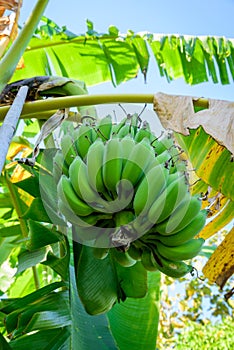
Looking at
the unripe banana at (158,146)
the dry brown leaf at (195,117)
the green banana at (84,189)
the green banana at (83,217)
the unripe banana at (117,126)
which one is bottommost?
the green banana at (83,217)

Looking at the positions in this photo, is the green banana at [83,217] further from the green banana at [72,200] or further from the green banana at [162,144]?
the green banana at [162,144]

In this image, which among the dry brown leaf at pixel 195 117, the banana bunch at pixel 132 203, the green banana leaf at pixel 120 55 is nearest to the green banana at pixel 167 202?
the banana bunch at pixel 132 203

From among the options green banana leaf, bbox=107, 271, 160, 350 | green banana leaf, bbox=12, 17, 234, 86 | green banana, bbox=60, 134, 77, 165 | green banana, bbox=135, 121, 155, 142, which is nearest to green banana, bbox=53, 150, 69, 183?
green banana, bbox=60, 134, 77, 165

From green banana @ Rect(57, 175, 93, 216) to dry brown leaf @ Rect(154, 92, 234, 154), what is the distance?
0.54ft

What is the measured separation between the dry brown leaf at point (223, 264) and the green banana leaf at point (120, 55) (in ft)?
3.34

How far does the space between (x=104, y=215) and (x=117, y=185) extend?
48 mm

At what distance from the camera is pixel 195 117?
0.69 metres

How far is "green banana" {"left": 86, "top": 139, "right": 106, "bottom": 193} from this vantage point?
0.61 m

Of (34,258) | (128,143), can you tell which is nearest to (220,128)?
(128,143)

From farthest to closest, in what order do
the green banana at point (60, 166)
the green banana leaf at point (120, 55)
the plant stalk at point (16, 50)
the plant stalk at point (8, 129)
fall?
1. the green banana leaf at point (120, 55)
2. the plant stalk at point (16, 50)
3. the green banana at point (60, 166)
4. the plant stalk at point (8, 129)

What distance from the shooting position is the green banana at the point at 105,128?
68 cm

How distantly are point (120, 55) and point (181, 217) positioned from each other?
4.30ft

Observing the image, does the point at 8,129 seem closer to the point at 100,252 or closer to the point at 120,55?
the point at 100,252

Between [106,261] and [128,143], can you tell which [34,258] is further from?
[128,143]
